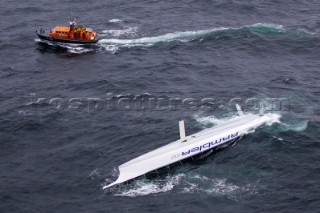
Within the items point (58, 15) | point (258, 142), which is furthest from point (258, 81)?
point (58, 15)

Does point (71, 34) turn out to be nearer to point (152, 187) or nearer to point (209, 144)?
point (209, 144)

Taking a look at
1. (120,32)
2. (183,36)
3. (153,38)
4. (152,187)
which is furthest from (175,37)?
(152,187)

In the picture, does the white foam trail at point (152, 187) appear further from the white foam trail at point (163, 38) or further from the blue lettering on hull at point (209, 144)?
the white foam trail at point (163, 38)

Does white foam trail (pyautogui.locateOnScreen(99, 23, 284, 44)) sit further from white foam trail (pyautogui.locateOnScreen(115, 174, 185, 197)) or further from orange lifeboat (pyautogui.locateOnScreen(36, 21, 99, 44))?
white foam trail (pyautogui.locateOnScreen(115, 174, 185, 197))

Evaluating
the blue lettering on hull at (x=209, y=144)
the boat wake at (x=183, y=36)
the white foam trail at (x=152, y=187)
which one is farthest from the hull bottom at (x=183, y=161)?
the boat wake at (x=183, y=36)

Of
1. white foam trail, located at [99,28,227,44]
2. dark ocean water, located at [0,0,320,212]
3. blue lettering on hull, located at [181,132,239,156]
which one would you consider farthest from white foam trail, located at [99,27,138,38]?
blue lettering on hull, located at [181,132,239,156]

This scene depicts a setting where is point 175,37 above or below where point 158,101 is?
above
